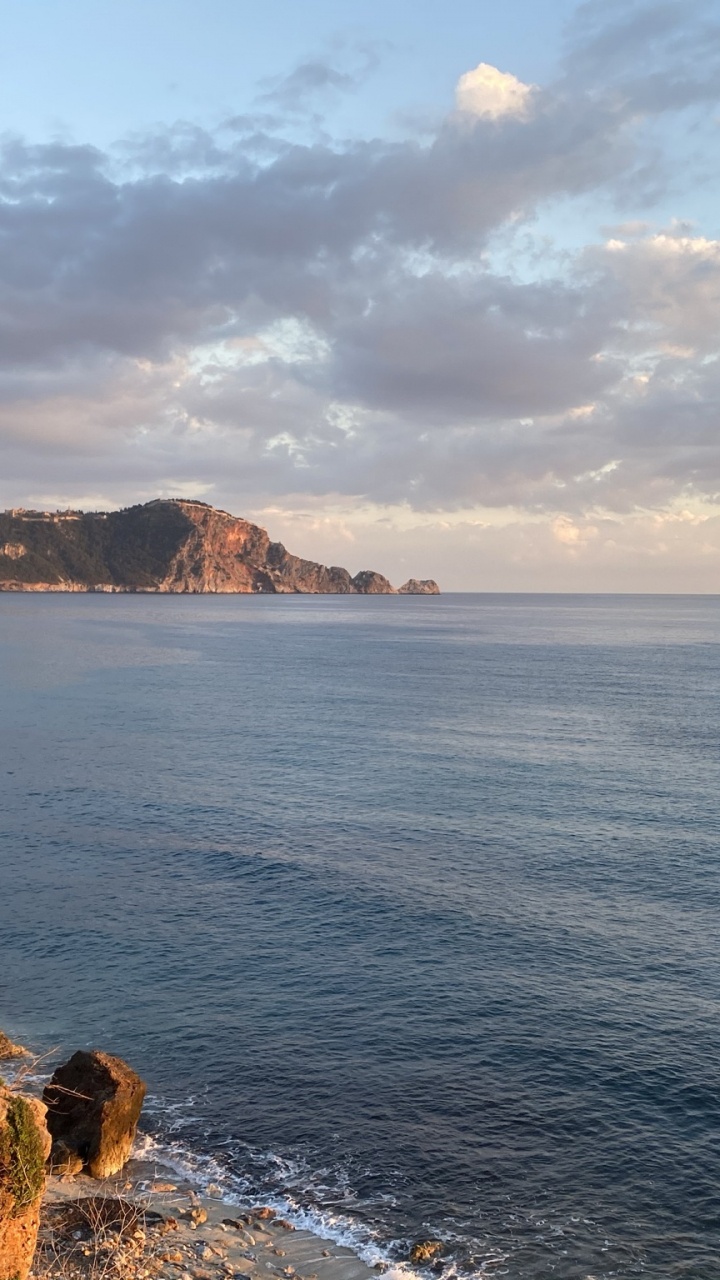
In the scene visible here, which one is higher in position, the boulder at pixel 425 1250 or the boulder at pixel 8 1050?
the boulder at pixel 8 1050

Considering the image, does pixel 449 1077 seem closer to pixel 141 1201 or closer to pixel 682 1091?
pixel 682 1091

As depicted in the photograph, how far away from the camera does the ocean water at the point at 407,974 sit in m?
28.0

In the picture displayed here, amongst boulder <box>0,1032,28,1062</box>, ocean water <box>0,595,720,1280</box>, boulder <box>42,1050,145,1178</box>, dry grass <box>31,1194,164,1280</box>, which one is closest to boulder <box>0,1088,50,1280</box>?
dry grass <box>31,1194,164,1280</box>

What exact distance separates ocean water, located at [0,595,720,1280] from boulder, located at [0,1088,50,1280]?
9.19m

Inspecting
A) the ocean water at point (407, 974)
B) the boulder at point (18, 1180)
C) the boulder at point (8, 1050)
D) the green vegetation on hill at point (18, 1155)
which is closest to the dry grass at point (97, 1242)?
the boulder at point (18, 1180)

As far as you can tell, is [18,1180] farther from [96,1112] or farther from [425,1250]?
[425,1250]

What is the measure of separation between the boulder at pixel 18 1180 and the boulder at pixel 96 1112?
8075mm

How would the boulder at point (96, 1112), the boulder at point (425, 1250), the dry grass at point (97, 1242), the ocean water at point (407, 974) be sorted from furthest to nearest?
the boulder at point (96, 1112) → the ocean water at point (407, 974) → the boulder at point (425, 1250) → the dry grass at point (97, 1242)

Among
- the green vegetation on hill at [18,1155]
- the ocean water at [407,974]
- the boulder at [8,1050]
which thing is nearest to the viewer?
the green vegetation on hill at [18,1155]

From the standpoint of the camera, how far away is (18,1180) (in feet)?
64.6

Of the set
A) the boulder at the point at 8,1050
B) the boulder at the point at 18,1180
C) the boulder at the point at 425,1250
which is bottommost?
the boulder at the point at 425,1250

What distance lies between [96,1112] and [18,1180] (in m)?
9.95

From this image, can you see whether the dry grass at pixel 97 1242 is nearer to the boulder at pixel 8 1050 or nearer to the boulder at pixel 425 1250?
the boulder at pixel 425 1250

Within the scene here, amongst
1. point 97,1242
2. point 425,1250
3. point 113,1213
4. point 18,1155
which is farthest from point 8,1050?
point 425,1250
